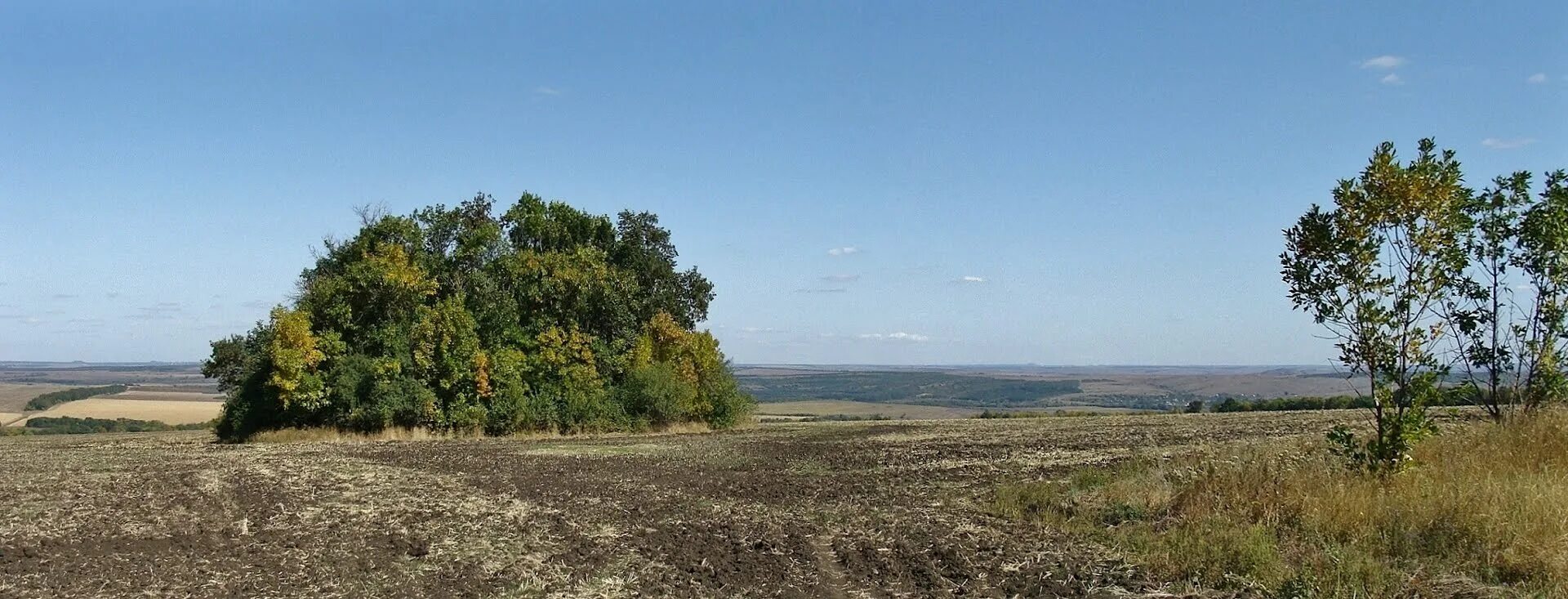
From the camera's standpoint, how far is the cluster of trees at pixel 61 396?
104 m

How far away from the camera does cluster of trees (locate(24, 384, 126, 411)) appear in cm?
10393

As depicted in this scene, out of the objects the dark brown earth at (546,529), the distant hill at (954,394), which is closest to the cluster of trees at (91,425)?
the dark brown earth at (546,529)

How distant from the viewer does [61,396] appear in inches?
4599

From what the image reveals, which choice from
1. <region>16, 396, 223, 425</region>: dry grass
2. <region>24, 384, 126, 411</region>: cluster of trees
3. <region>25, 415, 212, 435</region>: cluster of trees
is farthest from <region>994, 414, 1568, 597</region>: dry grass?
<region>24, 384, 126, 411</region>: cluster of trees

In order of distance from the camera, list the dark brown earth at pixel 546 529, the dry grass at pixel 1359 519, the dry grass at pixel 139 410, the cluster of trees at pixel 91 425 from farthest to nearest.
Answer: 1. the dry grass at pixel 139 410
2. the cluster of trees at pixel 91 425
3. the dark brown earth at pixel 546 529
4. the dry grass at pixel 1359 519

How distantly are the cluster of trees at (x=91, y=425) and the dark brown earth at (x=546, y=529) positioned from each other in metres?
50.8

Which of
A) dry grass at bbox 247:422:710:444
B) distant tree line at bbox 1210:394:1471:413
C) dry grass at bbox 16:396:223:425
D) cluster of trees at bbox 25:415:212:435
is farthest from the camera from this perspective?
dry grass at bbox 16:396:223:425

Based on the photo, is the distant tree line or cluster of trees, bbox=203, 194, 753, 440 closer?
cluster of trees, bbox=203, 194, 753, 440

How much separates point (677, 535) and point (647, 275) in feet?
117

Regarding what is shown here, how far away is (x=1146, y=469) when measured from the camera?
635 inches

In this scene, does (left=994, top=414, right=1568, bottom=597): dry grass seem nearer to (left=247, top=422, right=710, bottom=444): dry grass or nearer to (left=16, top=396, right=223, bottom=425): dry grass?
Result: (left=247, top=422, right=710, bottom=444): dry grass

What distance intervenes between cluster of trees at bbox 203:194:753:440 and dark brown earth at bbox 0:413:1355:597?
11635mm

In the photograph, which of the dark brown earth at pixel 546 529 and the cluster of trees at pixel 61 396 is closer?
the dark brown earth at pixel 546 529

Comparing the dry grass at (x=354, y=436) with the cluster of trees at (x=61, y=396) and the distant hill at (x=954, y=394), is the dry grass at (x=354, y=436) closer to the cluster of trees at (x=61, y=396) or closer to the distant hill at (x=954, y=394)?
the cluster of trees at (x=61, y=396)
